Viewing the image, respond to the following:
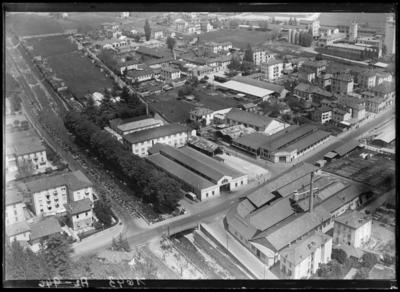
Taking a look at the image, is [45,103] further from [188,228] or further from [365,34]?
[365,34]

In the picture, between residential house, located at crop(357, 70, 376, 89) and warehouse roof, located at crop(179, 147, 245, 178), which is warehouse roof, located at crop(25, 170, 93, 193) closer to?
warehouse roof, located at crop(179, 147, 245, 178)

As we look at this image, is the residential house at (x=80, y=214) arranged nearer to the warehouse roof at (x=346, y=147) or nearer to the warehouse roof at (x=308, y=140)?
the warehouse roof at (x=308, y=140)

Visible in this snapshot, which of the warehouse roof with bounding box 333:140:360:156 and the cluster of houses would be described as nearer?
the cluster of houses

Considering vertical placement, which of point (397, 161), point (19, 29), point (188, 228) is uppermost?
point (19, 29)

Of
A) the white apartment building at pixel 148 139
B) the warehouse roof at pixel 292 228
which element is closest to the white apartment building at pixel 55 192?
the white apartment building at pixel 148 139

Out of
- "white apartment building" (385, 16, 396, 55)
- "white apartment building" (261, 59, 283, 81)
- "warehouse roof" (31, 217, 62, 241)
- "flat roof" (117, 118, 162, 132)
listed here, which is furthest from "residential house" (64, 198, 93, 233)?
"white apartment building" (385, 16, 396, 55)

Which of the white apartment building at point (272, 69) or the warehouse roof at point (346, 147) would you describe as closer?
the warehouse roof at point (346, 147)

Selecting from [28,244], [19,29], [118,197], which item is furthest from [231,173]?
[19,29]
